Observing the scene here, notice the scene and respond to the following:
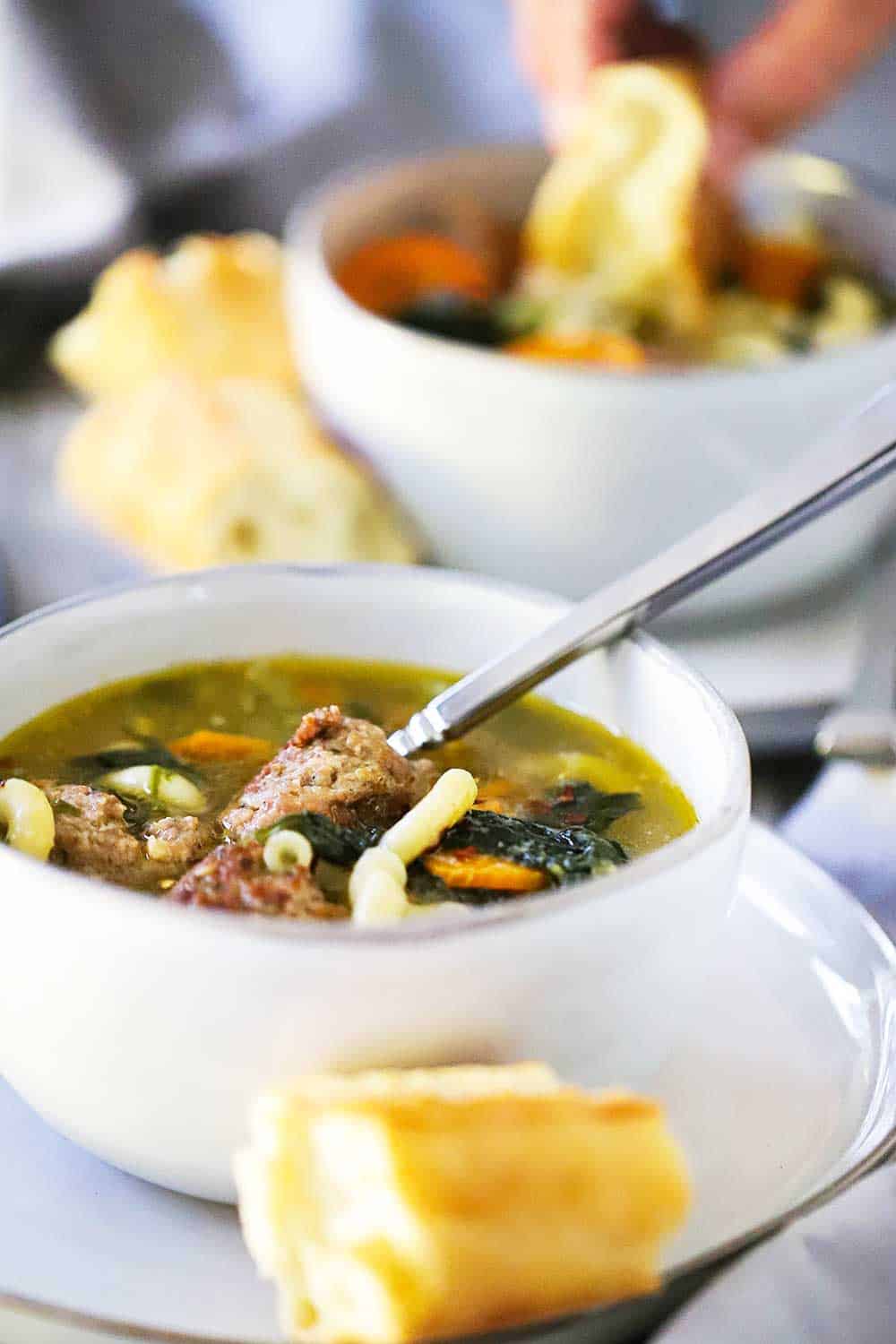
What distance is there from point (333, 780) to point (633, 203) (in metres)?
2.40

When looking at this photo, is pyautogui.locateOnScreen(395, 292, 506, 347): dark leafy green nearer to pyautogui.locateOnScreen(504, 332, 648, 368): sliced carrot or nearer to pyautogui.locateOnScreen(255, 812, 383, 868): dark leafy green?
pyautogui.locateOnScreen(504, 332, 648, 368): sliced carrot

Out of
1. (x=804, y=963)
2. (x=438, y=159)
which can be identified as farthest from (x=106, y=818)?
(x=438, y=159)

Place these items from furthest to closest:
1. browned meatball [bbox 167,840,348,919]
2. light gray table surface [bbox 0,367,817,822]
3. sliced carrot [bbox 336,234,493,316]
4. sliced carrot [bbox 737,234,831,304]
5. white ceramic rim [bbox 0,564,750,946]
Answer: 1. sliced carrot [bbox 737,234,831,304]
2. sliced carrot [bbox 336,234,493,316]
3. light gray table surface [bbox 0,367,817,822]
4. browned meatball [bbox 167,840,348,919]
5. white ceramic rim [bbox 0,564,750,946]

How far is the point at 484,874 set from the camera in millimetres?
1739

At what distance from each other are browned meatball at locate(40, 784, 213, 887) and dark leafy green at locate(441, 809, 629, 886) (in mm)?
278

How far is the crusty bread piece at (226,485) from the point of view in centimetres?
333

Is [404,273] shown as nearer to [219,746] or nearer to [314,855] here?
[219,746]

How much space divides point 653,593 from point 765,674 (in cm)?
120

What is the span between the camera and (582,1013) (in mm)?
1608

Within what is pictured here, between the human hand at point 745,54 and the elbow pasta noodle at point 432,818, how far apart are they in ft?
8.74

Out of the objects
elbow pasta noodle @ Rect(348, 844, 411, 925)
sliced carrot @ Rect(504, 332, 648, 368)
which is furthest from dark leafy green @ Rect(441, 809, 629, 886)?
sliced carrot @ Rect(504, 332, 648, 368)

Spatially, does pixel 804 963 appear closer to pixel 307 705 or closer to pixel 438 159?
pixel 307 705

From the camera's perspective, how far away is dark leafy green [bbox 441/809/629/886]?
1.76m

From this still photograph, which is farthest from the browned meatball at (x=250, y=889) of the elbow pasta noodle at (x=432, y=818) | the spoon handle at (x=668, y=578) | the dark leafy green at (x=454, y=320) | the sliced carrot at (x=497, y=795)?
the dark leafy green at (x=454, y=320)
